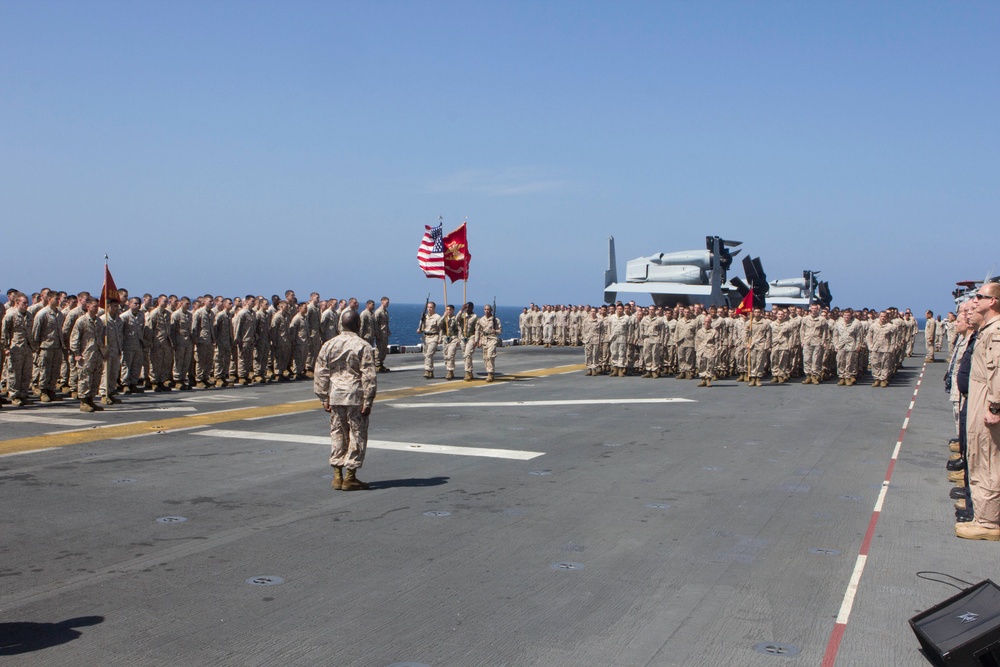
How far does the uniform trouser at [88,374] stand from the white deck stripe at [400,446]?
12.1 ft

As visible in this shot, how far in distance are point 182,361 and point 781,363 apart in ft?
50.6

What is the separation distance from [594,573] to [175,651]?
2.88 metres

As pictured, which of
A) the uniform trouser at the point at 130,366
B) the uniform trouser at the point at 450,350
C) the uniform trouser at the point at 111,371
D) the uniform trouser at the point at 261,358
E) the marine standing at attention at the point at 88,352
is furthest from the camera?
the uniform trouser at the point at 450,350

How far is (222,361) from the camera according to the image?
65.2 feet

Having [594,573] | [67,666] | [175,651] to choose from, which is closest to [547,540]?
[594,573]

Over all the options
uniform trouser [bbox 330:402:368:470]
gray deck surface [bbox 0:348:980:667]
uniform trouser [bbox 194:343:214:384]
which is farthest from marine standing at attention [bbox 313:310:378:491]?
uniform trouser [bbox 194:343:214:384]

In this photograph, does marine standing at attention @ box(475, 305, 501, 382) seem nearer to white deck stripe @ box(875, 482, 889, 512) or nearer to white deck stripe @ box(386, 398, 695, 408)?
white deck stripe @ box(386, 398, 695, 408)

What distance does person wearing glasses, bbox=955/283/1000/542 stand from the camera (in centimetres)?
702

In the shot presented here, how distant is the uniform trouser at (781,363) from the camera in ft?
75.7

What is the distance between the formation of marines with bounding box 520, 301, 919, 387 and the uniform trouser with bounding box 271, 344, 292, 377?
8.74 m

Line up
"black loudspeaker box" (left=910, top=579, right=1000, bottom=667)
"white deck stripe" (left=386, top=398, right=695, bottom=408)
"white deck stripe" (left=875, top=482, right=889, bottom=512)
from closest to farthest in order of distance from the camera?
1. "black loudspeaker box" (left=910, top=579, right=1000, bottom=667)
2. "white deck stripe" (left=875, top=482, right=889, bottom=512)
3. "white deck stripe" (left=386, top=398, right=695, bottom=408)

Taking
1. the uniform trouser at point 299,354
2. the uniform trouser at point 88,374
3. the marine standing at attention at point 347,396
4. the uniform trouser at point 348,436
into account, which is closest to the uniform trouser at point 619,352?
the uniform trouser at point 299,354

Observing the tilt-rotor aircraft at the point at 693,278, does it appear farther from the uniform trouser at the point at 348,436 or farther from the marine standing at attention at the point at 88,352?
the uniform trouser at the point at 348,436

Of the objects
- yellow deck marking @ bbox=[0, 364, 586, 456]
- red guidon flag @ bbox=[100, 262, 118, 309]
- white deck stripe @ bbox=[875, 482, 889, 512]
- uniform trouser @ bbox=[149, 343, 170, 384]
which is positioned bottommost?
white deck stripe @ bbox=[875, 482, 889, 512]
